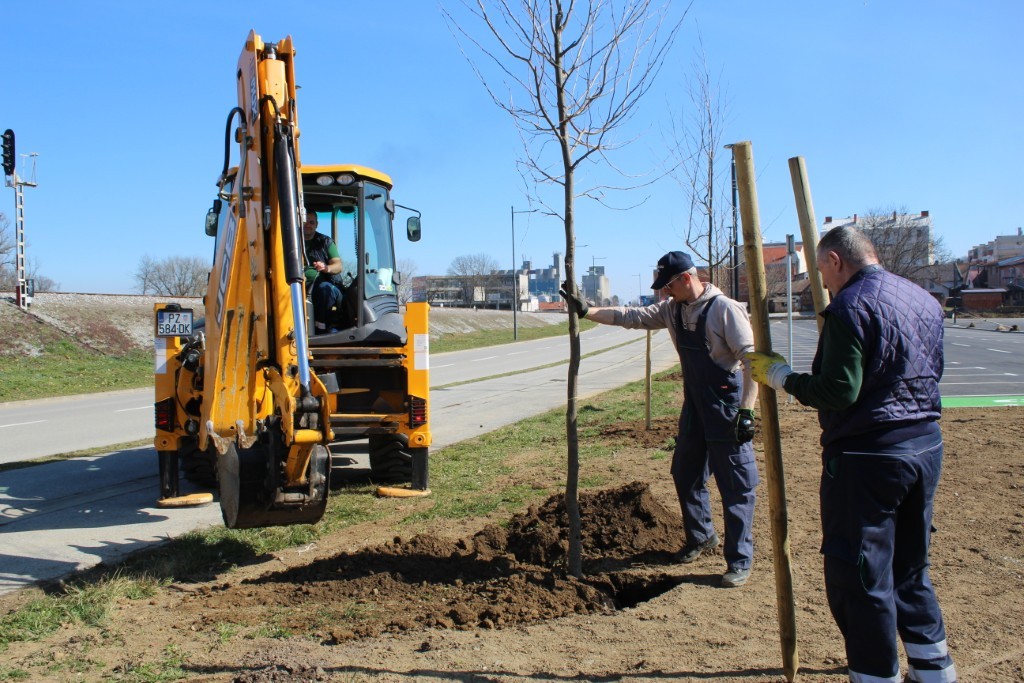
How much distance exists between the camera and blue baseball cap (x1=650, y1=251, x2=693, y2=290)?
5.01 meters

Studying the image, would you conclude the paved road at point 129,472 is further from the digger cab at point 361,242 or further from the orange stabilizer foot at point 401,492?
the digger cab at point 361,242

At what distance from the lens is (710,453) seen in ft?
16.7

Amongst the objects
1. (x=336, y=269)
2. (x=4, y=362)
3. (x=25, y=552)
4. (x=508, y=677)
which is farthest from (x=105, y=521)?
(x=4, y=362)

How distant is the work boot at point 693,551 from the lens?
205 inches

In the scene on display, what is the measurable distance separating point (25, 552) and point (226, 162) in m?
3.19

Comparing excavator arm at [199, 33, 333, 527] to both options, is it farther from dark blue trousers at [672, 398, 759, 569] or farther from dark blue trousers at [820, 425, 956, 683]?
dark blue trousers at [820, 425, 956, 683]

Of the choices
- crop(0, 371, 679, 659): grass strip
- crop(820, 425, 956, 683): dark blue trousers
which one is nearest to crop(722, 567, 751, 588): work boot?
crop(820, 425, 956, 683): dark blue trousers

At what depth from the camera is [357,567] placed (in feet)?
16.9

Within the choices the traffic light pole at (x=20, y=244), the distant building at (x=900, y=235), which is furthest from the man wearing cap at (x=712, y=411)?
the distant building at (x=900, y=235)

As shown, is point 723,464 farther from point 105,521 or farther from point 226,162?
point 105,521

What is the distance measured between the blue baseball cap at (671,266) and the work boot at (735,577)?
5.67 ft

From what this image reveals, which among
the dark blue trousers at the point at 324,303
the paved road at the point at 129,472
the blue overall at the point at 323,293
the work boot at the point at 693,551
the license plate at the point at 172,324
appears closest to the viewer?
the work boot at the point at 693,551

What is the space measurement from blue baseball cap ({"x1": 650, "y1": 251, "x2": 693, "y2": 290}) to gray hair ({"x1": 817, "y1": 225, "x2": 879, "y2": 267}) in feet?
5.31

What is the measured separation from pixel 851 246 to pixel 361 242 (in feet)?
18.8
